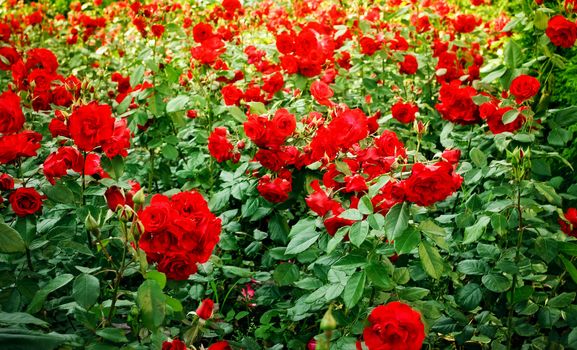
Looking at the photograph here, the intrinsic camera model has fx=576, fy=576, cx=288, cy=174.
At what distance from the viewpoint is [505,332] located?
2.04m

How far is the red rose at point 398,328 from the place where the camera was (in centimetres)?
123

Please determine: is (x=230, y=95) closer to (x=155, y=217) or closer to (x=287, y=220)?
(x=287, y=220)

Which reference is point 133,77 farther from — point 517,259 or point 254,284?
point 517,259

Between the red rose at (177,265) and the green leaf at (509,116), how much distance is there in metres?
1.30

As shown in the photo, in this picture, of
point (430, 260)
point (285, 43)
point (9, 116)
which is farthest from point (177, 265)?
point (285, 43)

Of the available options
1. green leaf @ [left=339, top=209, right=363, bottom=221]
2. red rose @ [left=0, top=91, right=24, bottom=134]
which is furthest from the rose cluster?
red rose @ [left=0, top=91, right=24, bottom=134]

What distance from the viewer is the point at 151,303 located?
129 centimetres

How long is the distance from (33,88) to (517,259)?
6.38 feet

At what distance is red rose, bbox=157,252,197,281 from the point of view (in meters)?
1.35

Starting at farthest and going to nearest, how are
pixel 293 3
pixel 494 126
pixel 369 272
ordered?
1. pixel 293 3
2. pixel 494 126
3. pixel 369 272

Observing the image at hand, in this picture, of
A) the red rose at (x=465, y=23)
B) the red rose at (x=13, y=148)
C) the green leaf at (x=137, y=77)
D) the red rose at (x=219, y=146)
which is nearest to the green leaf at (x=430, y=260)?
the red rose at (x=219, y=146)

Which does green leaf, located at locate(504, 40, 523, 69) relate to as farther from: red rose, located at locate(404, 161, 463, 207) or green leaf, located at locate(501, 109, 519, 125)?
red rose, located at locate(404, 161, 463, 207)

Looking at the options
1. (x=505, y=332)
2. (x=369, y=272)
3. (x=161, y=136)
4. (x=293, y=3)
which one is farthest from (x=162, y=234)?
(x=293, y=3)

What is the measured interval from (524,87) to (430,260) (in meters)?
0.96
